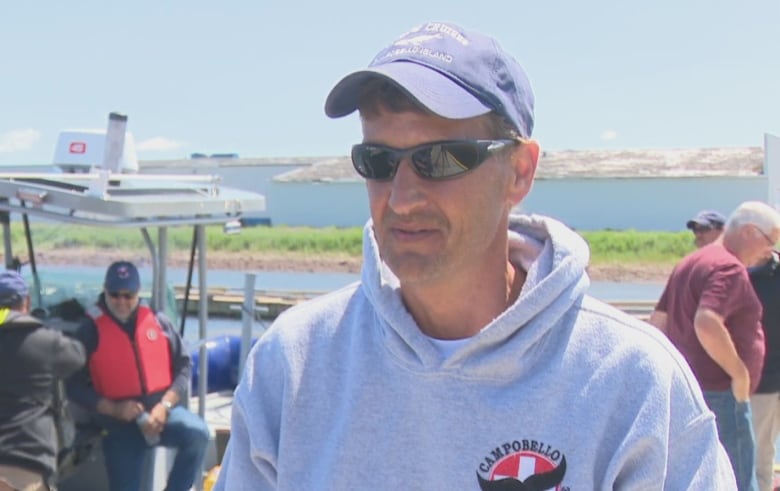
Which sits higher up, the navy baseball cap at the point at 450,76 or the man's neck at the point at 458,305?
the navy baseball cap at the point at 450,76

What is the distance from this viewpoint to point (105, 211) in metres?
4.75

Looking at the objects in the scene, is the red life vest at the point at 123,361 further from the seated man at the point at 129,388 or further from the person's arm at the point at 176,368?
the person's arm at the point at 176,368

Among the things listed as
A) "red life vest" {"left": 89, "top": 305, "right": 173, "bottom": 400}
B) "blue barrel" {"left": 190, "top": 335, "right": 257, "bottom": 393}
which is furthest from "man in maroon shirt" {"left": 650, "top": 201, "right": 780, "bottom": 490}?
"blue barrel" {"left": 190, "top": 335, "right": 257, "bottom": 393}

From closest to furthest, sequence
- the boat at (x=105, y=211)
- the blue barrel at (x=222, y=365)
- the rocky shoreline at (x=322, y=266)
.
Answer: the boat at (x=105, y=211) → the blue barrel at (x=222, y=365) → the rocky shoreline at (x=322, y=266)

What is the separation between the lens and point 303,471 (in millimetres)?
1466

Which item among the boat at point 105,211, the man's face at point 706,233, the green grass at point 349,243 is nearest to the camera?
the boat at point 105,211

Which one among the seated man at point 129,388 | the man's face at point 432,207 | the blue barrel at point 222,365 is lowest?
the blue barrel at point 222,365

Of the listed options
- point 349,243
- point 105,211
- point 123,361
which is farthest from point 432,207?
point 349,243

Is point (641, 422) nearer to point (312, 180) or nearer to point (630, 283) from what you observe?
point (630, 283)

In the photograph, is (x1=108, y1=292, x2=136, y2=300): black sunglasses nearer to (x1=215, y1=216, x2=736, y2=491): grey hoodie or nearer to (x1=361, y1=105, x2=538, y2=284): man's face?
(x1=215, y1=216, x2=736, y2=491): grey hoodie

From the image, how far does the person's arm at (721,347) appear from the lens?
4.50 m

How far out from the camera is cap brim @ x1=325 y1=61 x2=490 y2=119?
1.40 metres

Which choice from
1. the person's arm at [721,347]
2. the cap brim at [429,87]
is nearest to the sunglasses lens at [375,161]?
the cap brim at [429,87]

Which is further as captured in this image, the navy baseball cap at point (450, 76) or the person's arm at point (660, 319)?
the person's arm at point (660, 319)
